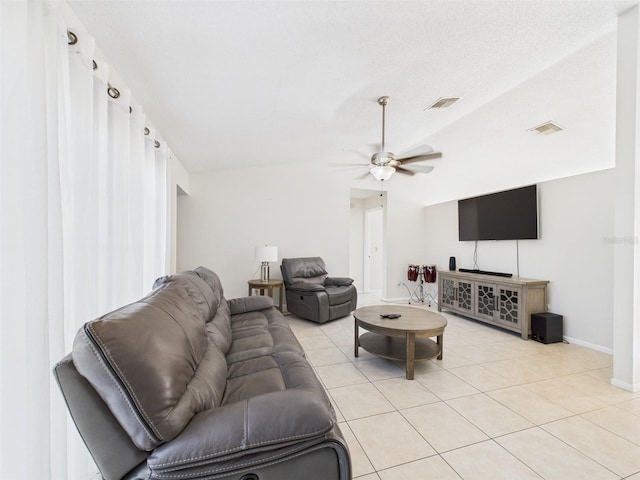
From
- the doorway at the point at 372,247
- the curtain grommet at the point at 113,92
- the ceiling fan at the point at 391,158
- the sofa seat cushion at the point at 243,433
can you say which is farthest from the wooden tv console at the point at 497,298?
the curtain grommet at the point at 113,92

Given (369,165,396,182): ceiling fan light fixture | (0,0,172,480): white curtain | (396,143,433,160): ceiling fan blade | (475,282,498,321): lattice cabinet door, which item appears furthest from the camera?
(475,282,498,321): lattice cabinet door

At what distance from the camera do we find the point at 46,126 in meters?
1.06

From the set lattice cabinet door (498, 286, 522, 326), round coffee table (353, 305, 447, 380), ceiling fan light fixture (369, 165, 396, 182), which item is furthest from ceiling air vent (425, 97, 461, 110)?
lattice cabinet door (498, 286, 522, 326)

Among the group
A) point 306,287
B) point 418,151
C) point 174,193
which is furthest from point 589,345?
point 174,193

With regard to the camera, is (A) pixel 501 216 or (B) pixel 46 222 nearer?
(B) pixel 46 222

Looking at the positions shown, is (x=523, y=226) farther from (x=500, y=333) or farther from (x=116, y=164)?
(x=116, y=164)

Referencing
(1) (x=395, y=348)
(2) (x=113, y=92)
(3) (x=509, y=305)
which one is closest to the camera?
(2) (x=113, y=92)

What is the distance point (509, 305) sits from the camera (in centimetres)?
369

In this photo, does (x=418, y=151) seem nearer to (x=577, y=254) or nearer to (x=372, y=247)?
(x=577, y=254)

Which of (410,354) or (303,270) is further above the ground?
(303,270)

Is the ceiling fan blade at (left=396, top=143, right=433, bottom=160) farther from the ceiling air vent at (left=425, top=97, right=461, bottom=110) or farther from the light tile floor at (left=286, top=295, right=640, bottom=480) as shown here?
the light tile floor at (left=286, top=295, right=640, bottom=480)

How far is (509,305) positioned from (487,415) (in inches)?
87.4

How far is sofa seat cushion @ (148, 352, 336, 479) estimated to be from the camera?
2.69 feet

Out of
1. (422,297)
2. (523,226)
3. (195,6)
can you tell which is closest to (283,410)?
(195,6)
